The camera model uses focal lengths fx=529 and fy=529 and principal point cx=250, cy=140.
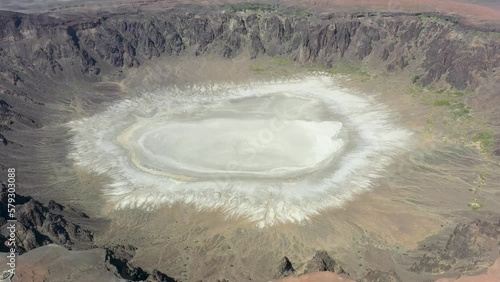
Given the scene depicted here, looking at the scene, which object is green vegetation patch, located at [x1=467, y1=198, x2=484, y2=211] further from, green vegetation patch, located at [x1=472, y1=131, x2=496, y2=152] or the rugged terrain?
green vegetation patch, located at [x1=472, y1=131, x2=496, y2=152]

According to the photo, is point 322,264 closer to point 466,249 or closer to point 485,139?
point 466,249

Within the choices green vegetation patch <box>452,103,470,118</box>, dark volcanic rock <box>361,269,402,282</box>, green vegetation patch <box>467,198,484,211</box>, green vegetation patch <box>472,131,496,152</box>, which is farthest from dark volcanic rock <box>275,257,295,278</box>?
green vegetation patch <box>452,103,470,118</box>

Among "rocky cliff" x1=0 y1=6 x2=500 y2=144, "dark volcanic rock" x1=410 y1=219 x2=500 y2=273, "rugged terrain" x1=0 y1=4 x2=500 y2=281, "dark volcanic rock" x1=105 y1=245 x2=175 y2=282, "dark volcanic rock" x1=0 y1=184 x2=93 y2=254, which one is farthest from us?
"rocky cliff" x1=0 y1=6 x2=500 y2=144

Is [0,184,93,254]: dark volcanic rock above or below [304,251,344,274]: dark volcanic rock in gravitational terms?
above

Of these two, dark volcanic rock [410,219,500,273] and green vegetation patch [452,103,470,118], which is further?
green vegetation patch [452,103,470,118]

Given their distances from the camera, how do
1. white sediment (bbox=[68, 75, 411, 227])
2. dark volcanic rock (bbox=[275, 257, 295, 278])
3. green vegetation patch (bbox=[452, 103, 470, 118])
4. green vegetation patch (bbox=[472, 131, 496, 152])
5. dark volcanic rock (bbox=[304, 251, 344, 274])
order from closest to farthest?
dark volcanic rock (bbox=[304, 251, 344, 274])
dark volcanic rock (bbox=[275, 257, 295, 278])
white sediment (bbox=[68, 75, 411, 227])
green vegetation patch (bbox=[472, 131, 496, 152])
green vegetation patch (bbox=[452, 103, 470, 118])

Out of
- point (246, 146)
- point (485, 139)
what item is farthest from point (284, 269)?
point (485, 139)

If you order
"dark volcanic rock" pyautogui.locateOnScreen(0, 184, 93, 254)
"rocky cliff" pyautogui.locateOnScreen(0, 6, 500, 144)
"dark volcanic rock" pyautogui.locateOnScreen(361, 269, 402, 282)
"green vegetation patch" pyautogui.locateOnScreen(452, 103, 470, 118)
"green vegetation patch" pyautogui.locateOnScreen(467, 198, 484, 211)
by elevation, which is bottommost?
"green vegetation patch" pyautogui.locateOnScreen(467, 198, 484, 211)

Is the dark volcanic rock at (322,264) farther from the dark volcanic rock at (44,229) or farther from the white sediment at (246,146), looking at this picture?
the dark volcanic rock at (44,229)
